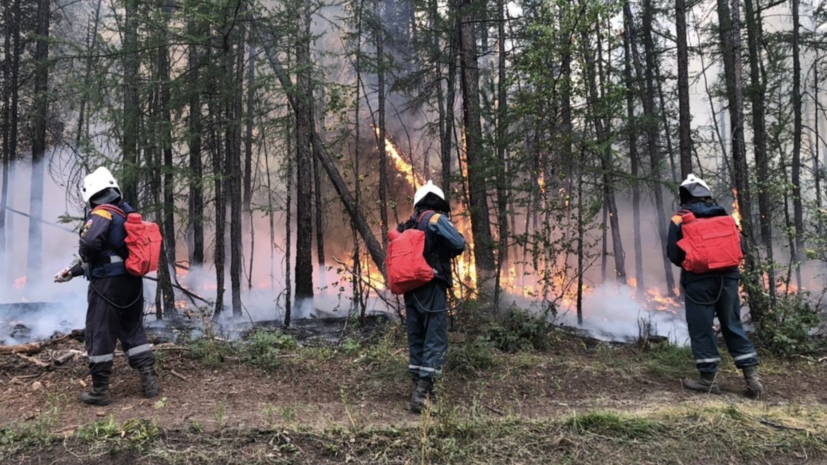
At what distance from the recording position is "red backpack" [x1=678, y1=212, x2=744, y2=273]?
4.60m

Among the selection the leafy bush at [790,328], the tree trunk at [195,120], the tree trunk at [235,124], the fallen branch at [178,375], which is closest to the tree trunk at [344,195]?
the tree trunk at [235,124]

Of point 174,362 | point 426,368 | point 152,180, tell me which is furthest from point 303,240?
point 426,368

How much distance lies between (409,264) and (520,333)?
10.1ft

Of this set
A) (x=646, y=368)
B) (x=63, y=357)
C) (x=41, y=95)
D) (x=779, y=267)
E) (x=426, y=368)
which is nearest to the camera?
(x=426, y=368)

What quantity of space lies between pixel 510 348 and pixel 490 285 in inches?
86.4

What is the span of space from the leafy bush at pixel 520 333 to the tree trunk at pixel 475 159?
0.77m

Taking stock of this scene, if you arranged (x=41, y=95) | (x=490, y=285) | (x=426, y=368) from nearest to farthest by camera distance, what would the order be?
1. (x=426, y=368)
2. (x=490, y=285)
3. (x=41, y=95)

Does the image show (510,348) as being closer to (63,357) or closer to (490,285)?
(490,285)

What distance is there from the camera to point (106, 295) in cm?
415

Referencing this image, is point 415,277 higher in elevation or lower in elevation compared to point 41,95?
lower

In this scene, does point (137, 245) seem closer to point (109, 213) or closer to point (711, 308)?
point (109, 213)

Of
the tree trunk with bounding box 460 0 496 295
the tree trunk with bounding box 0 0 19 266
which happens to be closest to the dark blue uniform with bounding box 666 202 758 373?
the tree trunk with bounding box 460 0 496 295

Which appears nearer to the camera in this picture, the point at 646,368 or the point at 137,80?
the point at 646,368

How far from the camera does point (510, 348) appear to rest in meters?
6.40
